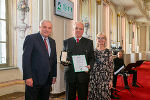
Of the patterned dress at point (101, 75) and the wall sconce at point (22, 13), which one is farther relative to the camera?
the wall sconce at point (22, 13)

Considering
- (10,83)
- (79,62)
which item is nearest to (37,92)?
(79,62)

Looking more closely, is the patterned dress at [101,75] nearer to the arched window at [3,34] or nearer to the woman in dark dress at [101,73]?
the woman in dark dress at [101,73]

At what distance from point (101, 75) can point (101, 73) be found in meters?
0.04

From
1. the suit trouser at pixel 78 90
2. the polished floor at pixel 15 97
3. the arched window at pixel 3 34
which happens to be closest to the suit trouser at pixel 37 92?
the suit trouser at pixel 78 90

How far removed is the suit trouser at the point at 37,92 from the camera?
201cm

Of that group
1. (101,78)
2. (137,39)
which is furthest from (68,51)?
(137,39)

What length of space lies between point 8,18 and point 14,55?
1.04m

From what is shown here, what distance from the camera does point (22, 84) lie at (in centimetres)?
448

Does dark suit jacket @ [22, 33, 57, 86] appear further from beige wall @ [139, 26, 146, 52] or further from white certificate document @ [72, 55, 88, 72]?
beige wall @ [139, 26, 146, 52]

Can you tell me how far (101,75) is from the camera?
2896 millimetres

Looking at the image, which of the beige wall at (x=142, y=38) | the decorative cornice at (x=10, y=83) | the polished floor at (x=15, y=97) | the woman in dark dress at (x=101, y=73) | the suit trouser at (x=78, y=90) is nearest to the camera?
the suit trouser at (x=78, y=90)

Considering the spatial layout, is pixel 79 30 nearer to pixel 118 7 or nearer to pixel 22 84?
pixel 22 84

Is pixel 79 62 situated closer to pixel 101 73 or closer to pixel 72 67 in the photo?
pixel 72 67

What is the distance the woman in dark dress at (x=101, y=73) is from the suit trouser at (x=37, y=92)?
3.48 feet
